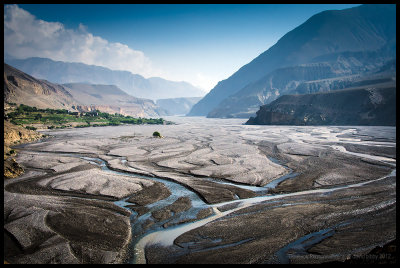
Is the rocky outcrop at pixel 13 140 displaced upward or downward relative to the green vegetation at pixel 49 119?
downward

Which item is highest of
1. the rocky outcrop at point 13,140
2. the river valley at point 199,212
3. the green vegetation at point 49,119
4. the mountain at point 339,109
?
the mountain at point 339,109

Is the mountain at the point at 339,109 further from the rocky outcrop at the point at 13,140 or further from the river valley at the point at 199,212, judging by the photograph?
the rocky outcrop at the point at 13,140

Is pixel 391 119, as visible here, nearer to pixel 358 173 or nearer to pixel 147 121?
pixel 358 173

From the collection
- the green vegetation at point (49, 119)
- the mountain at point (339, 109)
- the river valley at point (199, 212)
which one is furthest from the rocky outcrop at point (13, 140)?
the mountain at point (339, 109)

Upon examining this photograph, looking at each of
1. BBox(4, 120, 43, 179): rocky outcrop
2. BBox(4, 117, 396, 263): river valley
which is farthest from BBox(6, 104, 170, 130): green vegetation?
BBox(4, 117, 396, 263): river valley

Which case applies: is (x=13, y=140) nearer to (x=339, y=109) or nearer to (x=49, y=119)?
(x=49, y=119)

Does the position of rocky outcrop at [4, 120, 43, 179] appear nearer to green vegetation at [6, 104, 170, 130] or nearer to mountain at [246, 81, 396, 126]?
Answer: green vegetation at [6, 104, 170, 130]

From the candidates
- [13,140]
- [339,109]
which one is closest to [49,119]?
[13,140]
